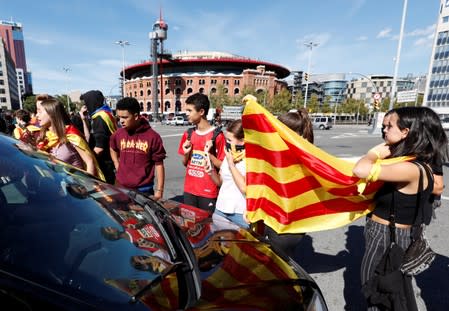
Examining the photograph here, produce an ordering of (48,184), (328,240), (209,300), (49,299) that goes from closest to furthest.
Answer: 1. (49,299)
2. (209,300)
3. (48,184)
4. (328,240)

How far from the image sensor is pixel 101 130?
3.67m

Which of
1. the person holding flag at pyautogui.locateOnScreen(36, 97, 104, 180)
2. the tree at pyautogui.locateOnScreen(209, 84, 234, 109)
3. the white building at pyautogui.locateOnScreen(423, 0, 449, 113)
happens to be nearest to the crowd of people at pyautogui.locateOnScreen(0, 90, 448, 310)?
the person holding flag at pyautogui.locateOnScreen(36, 97, 104, 180)

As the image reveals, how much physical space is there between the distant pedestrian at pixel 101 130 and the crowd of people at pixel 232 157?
1 cm

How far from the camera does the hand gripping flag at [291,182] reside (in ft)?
6.92

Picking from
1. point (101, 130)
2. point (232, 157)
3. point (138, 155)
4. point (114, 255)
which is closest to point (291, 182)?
point (232, 157)

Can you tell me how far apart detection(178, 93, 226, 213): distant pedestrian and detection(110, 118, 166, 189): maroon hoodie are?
34 centimetres

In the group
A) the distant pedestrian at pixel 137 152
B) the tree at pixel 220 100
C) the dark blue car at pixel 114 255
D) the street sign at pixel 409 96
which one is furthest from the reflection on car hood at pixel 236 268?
the tree at pixel 220 100

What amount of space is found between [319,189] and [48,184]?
6.51 feet

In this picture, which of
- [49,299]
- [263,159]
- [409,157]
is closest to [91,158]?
[263,159]

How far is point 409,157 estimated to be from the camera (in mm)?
1767

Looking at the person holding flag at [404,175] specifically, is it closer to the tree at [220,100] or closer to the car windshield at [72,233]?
the car windshield at [72,233]

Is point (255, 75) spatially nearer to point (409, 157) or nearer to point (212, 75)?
point (212, 75)

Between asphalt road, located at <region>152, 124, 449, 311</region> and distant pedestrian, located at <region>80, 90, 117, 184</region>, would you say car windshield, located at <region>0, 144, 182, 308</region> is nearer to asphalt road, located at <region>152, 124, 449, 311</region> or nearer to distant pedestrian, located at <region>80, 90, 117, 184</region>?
distant pedestrian, located at <region>80, 90, 117, 184</region>

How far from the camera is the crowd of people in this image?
5.83 ft
